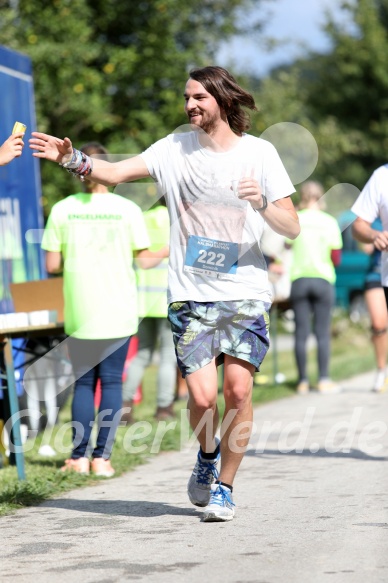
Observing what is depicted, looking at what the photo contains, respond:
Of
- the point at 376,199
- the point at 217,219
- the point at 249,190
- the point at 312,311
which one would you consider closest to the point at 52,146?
the point at 217,219

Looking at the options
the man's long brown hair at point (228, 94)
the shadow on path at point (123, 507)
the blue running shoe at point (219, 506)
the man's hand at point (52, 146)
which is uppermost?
the man's long brown hair at point (228, 94)

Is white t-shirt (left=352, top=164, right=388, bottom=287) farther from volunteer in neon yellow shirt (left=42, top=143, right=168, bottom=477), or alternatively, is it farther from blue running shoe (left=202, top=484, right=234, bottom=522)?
blue running shoe (left=202, top=484, right=234, bottom=522)

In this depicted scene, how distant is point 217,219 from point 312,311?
7399 millimetres

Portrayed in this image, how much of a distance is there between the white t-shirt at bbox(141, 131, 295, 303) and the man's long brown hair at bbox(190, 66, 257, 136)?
82 millimetres

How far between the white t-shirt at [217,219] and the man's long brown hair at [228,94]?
8 cm

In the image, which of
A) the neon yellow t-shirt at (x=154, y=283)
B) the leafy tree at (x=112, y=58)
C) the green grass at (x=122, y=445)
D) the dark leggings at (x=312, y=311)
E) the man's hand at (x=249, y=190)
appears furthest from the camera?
the leafy tree at (x=112, y=58)

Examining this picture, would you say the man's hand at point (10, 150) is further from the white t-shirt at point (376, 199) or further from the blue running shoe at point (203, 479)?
the white t-shirt at point (376, 199)

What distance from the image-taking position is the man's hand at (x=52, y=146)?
5.38m

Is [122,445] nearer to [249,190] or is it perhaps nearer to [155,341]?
[155,341]

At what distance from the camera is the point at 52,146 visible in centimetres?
541

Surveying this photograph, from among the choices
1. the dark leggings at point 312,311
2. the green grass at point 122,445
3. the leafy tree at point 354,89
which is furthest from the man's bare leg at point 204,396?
the leafy tree at point 354,89

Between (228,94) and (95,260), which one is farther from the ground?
(228,94)

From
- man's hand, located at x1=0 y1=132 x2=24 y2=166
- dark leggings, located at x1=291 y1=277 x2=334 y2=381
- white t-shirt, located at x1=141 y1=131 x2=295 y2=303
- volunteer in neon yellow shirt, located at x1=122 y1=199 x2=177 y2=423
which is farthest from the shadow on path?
dark leggings, located at x1=291 y1=277 x2=334 y2=381

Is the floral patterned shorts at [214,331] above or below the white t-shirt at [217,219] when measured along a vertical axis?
below
